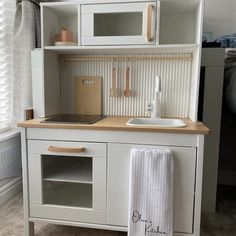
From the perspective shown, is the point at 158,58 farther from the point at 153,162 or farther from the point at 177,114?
the point at 153,162

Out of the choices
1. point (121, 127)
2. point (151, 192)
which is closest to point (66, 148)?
point (121, 127)

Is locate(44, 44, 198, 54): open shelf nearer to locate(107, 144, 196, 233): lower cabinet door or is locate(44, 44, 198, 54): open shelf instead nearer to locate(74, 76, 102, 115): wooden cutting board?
locate(74, 76, 102, 115): wooden cutting board

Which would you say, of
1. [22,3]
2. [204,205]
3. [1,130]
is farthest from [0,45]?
[204,205]

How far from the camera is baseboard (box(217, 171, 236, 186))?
237 cm

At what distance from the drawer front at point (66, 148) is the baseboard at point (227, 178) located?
1569 mm

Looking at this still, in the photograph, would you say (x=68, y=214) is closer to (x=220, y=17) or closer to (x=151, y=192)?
(x=151, y=192)

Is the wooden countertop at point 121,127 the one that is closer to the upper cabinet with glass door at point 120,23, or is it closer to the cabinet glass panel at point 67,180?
the cabinet glass panel at point 67,180

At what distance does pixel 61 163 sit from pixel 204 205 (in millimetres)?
1176

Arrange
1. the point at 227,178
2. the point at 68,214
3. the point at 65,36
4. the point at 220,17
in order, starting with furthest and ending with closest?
the point at 227,178
the point at 220,17
the point at 65,36
the point at 68,214

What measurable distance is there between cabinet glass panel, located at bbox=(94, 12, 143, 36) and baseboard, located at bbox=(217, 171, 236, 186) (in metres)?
1.68

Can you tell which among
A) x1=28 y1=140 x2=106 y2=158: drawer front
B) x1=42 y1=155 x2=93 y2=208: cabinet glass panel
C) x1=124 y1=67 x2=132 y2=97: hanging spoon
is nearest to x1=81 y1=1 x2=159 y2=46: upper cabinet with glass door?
x1=124 y1=67 x2=132 y2=97: hanging spoon

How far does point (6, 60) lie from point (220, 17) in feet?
6.20

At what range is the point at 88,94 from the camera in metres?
1.89

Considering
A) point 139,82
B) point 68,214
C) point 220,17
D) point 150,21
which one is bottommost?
point 68,214
